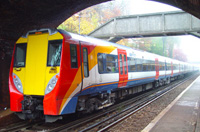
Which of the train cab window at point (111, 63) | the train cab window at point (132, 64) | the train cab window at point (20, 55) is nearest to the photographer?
the train cab window at point (20, 55)

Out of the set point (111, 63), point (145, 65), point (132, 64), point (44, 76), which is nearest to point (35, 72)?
point (44, 76)

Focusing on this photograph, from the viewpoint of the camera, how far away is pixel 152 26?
17875 millimetres

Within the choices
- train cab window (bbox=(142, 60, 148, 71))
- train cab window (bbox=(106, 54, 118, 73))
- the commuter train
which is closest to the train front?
the commuter train

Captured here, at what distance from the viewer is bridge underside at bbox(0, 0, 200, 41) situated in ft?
22.3

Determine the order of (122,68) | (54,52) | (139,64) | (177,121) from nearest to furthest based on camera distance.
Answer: (54,52)
(177,121)
(122,68)
(139,64)

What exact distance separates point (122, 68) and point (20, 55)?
16.0 ft

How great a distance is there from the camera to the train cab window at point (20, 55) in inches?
263

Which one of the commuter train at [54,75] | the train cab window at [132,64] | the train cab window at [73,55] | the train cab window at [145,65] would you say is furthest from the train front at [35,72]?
the train cab window at [145,65]

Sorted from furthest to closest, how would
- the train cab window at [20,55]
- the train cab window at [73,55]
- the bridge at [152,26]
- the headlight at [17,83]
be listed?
the bridge at [152,26] → the train cab window at [20,55] → the headlight at [17,83] → the train cab window at [73,55]

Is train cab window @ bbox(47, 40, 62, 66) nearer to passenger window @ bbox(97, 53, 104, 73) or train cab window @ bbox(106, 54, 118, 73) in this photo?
passenger window @ bbox(97, 53, 104, 73)

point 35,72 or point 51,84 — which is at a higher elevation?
point 35,72

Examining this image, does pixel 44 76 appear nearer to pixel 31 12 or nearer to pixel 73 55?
pixel 73 55

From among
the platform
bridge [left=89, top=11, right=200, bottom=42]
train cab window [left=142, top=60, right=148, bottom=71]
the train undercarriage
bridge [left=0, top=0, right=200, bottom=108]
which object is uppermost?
bridge [left=89, top=11, right=200, bottom=42]

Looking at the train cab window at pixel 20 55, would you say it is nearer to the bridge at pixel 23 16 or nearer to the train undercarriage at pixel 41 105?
the train undercarriage at pixel 41 105
